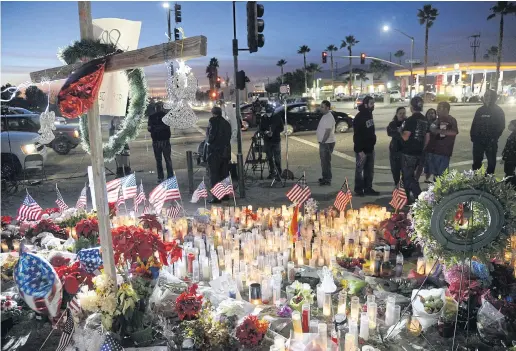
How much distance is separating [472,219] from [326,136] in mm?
5864

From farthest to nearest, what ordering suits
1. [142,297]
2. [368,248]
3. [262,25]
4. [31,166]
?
1. [31,166]
2. [262,25]
3. [368,248]
4. [142,297]

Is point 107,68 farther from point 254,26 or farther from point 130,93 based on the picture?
point 254,26

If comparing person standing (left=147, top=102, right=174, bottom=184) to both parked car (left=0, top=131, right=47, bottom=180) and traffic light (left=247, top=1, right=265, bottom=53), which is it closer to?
traffic light (left=247, top=1, right=265, bottom=53)

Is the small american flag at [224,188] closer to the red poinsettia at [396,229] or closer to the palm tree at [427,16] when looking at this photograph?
the red poinsettia at [396,229]

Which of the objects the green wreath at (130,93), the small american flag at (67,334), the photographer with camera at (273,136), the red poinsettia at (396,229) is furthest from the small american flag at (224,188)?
the small american flag at (67,334)

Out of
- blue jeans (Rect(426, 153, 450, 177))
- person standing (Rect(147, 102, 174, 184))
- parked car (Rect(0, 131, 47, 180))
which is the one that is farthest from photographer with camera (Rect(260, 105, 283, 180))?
parked car (Rect(0, 131, 47, 180))

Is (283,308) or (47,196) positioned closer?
(283,308)

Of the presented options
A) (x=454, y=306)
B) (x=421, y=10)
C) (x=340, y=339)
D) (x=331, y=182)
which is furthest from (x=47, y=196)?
(x=421, y=10)

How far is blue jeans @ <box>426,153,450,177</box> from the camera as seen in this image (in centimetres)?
764

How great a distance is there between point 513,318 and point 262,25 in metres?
6.45

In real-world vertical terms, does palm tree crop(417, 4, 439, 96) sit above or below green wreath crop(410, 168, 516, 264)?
above

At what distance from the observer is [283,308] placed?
405 cm

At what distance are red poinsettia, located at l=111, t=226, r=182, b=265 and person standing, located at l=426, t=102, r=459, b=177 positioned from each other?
18.7 feet

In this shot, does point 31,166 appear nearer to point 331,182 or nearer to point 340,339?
point 331,182
